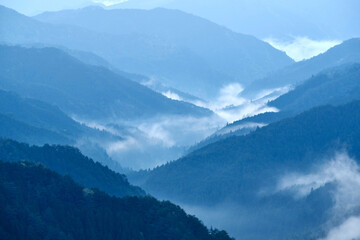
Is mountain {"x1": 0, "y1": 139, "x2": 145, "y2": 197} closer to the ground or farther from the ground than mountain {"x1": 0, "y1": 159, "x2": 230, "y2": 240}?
farther from the ground

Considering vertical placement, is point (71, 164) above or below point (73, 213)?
above

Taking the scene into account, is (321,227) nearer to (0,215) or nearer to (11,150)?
(11,150)

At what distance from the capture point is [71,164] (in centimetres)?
16050

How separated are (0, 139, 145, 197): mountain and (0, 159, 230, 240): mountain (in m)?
33.0

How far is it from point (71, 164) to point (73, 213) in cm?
4994

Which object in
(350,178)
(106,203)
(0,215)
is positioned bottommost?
(0,215)

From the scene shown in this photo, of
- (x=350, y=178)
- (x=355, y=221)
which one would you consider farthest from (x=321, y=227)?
(x=350, y=178)

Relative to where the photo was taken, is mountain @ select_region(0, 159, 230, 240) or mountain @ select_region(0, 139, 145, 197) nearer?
mountain @ select_region(0, 159, 230, 240)

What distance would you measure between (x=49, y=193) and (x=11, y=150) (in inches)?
1839

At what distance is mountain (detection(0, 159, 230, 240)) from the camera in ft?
337

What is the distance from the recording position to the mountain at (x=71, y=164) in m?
156

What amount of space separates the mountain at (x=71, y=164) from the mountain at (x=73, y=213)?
108ft

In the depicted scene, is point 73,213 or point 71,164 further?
point 71,164

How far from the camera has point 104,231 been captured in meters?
110
